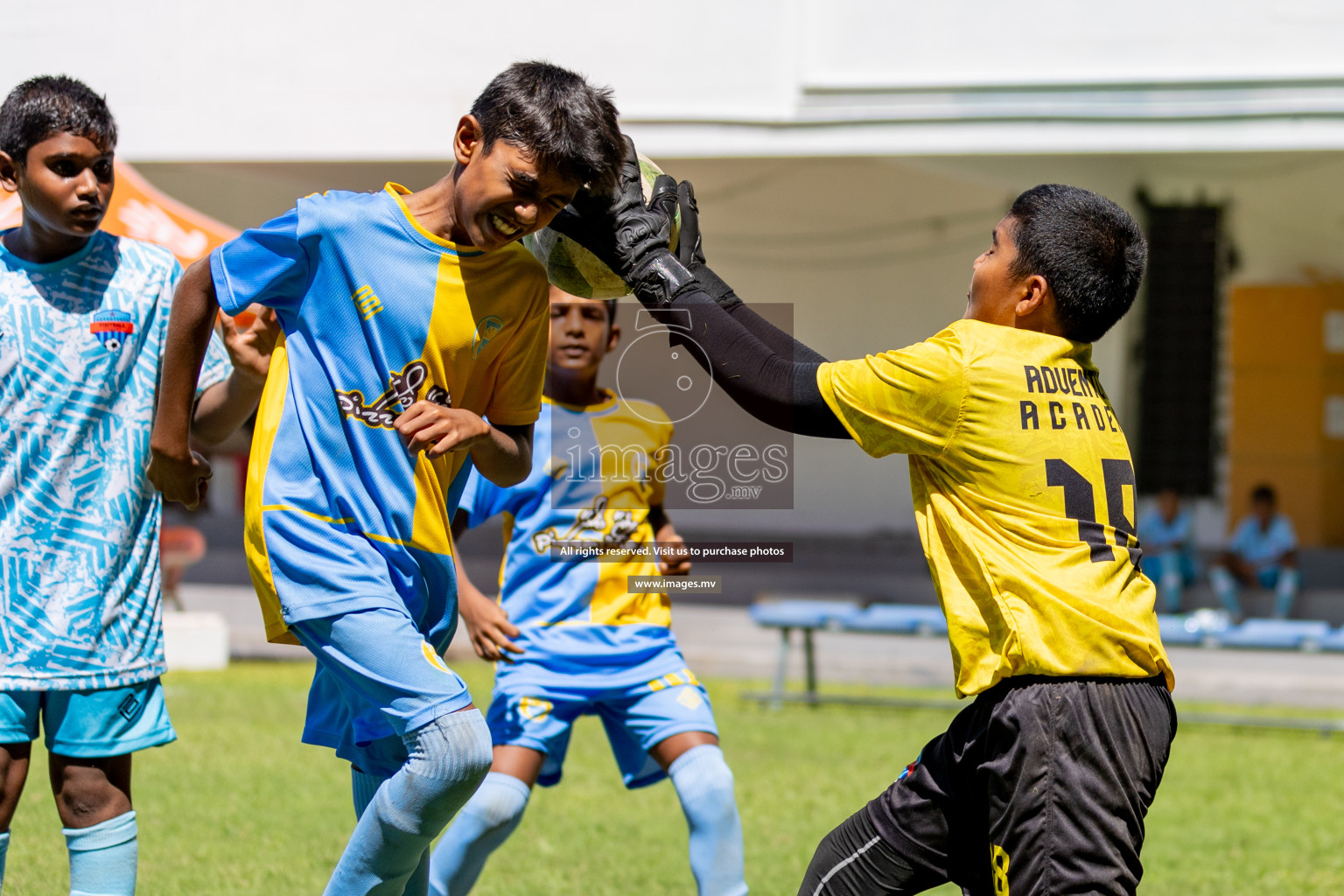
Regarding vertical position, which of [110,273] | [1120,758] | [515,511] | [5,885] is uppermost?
[110,273]

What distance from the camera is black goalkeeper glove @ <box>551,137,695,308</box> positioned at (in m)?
2.79

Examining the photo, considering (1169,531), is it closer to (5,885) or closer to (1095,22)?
(1095,22)

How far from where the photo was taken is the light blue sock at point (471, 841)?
12.6 feet

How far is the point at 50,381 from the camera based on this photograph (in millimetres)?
3213

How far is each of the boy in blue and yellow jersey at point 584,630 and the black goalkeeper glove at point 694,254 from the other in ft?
4.45

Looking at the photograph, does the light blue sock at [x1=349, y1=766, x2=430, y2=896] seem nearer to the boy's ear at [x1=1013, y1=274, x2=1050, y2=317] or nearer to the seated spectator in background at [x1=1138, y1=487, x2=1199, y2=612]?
the boy's ear at [x1=1013, y1=274, x2=1050, y2=317]

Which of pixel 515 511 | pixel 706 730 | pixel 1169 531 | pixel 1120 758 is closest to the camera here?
pixel 1120 758

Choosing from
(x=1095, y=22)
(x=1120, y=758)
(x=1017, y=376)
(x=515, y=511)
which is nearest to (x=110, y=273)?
(x=515, y=511)

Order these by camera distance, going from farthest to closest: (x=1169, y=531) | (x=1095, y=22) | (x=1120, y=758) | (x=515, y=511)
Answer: (x=1169, y=531) → (x=1095, y=22) → (x=515, y=511) → (x=1120, y=758)

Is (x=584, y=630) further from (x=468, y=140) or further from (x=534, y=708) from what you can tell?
(x=468, y=140)

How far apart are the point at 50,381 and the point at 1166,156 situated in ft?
32.5

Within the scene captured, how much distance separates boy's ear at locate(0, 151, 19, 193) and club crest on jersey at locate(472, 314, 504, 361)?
4.16ft

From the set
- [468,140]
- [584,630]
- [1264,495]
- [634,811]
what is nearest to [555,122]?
[468,140]

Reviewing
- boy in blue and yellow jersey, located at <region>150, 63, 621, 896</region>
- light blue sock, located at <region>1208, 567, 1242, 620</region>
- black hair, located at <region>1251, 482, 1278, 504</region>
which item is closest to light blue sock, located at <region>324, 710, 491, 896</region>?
boy in blue and yellow jersey, located at <region>150, 63, 621, 896</region>
